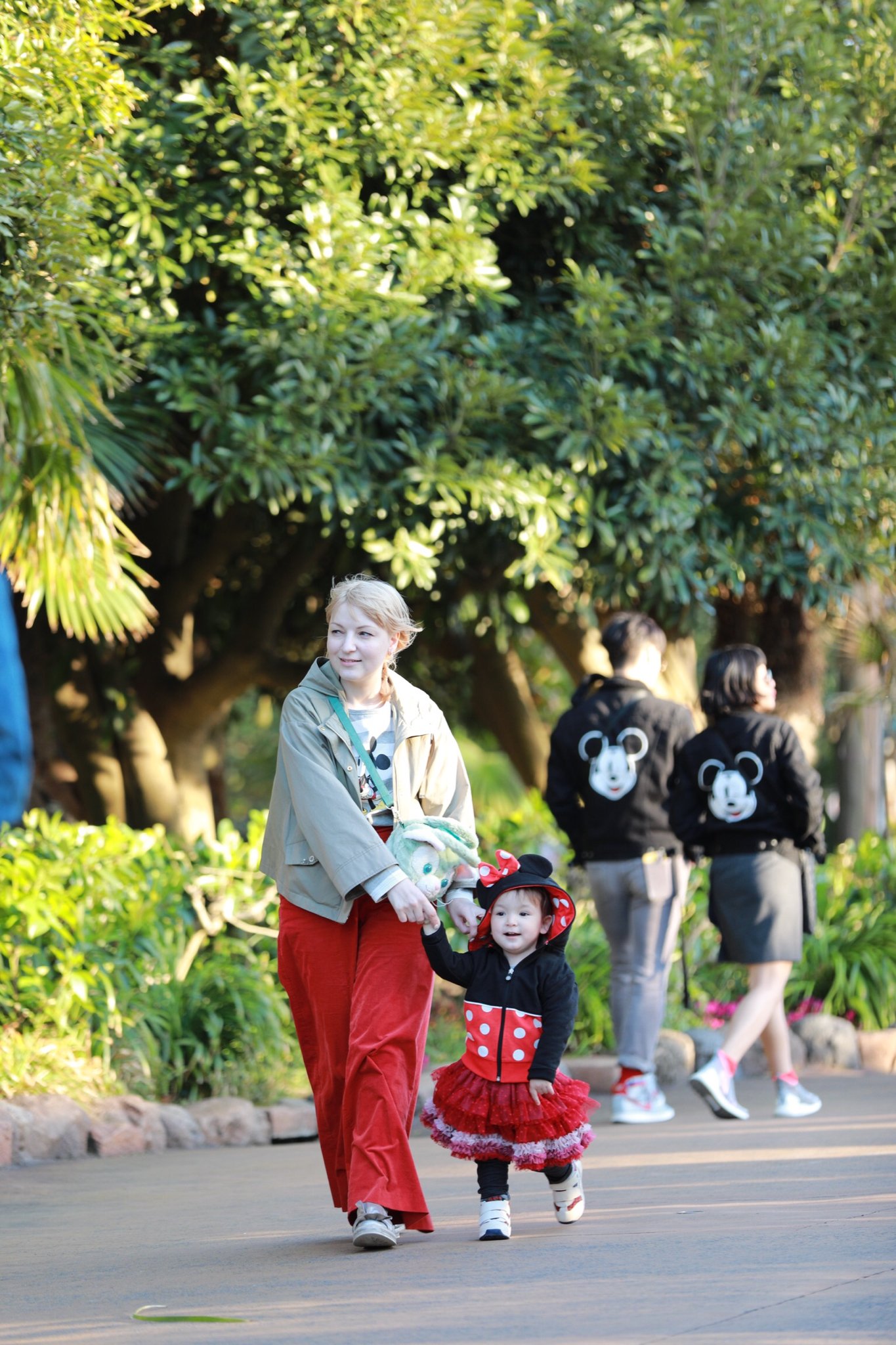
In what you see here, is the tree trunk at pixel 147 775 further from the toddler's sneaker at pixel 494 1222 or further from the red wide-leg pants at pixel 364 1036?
the toddler's sneaker at pixel 494 1222

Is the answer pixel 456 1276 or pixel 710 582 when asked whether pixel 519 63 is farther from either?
pixel 456 1276

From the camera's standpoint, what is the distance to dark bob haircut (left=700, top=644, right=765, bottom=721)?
22.2 feet

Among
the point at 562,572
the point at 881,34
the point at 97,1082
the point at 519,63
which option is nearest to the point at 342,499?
the point at 562,572

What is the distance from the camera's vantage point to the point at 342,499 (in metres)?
7.80

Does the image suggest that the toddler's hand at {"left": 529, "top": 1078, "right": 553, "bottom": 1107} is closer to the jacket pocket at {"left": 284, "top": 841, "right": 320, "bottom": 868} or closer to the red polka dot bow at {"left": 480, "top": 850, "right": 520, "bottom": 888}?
the red polka dot bow at {"left": 480, "top": 850, "right": 520, "bottom": 888}

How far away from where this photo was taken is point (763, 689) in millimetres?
6770

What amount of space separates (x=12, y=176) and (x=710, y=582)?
4.65 meters

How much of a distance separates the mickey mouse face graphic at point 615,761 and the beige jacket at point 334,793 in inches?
94.8

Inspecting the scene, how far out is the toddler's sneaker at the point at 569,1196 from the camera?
4418 millimetres

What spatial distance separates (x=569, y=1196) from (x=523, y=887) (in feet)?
2.81

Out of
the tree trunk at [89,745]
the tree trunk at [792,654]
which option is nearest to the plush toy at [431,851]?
the tree trunk at [89,745]

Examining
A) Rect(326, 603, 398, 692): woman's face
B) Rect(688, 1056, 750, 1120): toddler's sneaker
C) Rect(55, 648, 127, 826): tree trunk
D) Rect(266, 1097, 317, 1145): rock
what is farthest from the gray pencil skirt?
Rect(55, 648, 127, 826): tree trunk

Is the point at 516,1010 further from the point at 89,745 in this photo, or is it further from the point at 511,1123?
the point at 89,745

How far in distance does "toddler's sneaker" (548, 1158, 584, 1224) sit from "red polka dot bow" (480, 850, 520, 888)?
2.54ft
